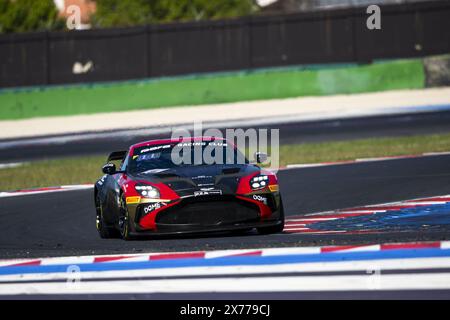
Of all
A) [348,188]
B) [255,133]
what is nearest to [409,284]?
[348,188]

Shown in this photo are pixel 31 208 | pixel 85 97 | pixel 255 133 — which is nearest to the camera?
pixel 31 208

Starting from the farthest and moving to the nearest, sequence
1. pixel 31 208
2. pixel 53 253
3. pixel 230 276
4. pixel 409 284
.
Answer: pixel 31 208 → pixel 53 253 → pixel 230 276 → pixel 409 284

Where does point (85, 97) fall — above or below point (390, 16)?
below

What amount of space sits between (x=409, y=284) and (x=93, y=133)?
21.1 m

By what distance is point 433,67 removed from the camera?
28953 mm

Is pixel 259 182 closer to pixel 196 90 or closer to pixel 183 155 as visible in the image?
pixel 183 155

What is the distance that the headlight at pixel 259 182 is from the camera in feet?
34.9

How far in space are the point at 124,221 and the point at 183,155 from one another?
1.12 meters

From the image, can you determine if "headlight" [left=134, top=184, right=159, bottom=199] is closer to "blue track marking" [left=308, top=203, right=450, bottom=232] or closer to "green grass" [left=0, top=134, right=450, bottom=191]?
"blue track marking" [left=308, top=203, right=450, bottom=232]

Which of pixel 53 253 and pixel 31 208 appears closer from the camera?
pixel 53 253

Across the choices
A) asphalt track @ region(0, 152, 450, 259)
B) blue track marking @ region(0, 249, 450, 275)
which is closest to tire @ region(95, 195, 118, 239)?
asphalt track @ region(0, 152, 450, 259)

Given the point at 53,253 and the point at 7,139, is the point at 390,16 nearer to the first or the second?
the point at 7,139

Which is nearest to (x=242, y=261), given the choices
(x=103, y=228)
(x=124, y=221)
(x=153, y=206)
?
(x=153, y=206)

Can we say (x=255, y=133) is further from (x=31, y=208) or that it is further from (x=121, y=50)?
(x=31, y=208)
